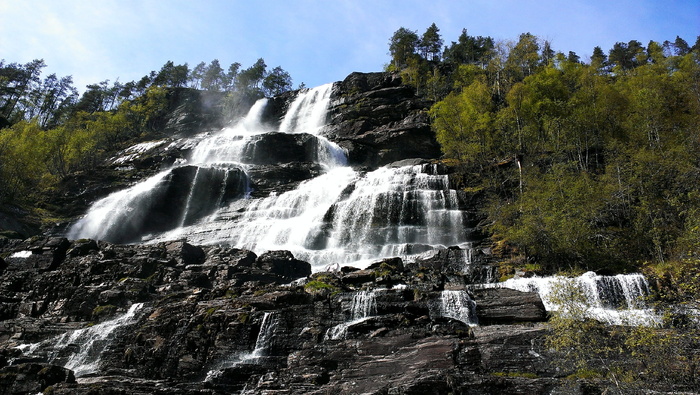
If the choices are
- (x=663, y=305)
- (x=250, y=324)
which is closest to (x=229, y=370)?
(x=250, y=324)

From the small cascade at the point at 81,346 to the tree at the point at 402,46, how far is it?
2252 inches

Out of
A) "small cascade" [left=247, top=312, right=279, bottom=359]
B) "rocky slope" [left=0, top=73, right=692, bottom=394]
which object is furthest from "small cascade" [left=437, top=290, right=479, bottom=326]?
"small cascade" [left=247, top=312, right=279, bottom=359]

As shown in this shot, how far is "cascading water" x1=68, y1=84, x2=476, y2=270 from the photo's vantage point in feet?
96.6

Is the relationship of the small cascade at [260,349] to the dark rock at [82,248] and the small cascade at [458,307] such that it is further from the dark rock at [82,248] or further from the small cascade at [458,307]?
the dark rock at [82,248]

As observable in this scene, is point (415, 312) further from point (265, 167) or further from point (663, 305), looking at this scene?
point (265, 167)

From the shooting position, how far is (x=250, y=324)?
16562 millimetres

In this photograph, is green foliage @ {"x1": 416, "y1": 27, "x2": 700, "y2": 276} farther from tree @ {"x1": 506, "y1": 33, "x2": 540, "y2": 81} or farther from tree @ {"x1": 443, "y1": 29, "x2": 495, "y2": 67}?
tree @ {"x1": 443, "y1": 29, "x2": 495, "y2": 67}

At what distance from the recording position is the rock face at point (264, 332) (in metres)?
12.8

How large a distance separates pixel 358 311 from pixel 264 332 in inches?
140

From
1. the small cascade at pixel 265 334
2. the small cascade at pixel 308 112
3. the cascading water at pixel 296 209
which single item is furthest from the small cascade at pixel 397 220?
the small cascade at pixel 308 112

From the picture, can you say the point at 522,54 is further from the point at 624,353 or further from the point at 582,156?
the point at 624,353

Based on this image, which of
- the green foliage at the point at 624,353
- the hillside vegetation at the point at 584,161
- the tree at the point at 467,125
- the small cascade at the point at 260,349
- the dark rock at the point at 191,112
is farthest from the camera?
the dark rock at the point at 191,112

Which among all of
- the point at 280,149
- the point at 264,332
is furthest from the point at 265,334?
the point at 280,149

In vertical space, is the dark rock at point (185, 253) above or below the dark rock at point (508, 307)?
above
